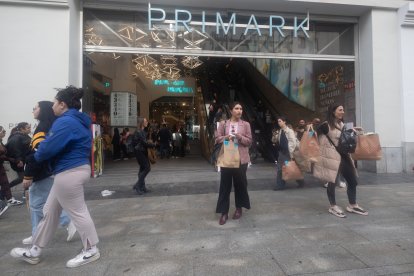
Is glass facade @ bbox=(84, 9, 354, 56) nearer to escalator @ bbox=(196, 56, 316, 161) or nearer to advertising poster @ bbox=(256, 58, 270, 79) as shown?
escalator @ bbox=(196, 56, 316, 161)

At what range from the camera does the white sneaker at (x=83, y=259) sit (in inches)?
121

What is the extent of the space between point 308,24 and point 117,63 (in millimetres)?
10569

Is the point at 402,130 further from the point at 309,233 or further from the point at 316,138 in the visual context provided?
the point at 309,233

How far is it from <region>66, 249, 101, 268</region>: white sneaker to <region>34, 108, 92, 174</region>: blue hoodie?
91 centimetres

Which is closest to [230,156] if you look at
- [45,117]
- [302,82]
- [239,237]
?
[239,237]

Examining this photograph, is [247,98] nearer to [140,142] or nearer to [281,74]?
[281,74]

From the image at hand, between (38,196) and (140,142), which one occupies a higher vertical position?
(140,142)

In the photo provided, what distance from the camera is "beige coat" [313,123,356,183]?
455 cm

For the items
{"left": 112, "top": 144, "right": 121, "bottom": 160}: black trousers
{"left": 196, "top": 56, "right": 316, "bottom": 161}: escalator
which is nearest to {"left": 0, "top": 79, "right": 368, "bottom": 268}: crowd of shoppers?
{"left": 196, "top": 56, "right": 316, "bottom": 161}: escalator

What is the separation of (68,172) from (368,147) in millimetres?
4215

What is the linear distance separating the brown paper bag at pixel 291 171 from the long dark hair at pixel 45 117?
14.8 ft

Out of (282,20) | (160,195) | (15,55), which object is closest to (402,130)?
(282,20)

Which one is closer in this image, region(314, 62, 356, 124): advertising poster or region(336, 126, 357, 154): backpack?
region(336, 126, 357, 154): backpack

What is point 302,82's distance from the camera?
38.9ft
